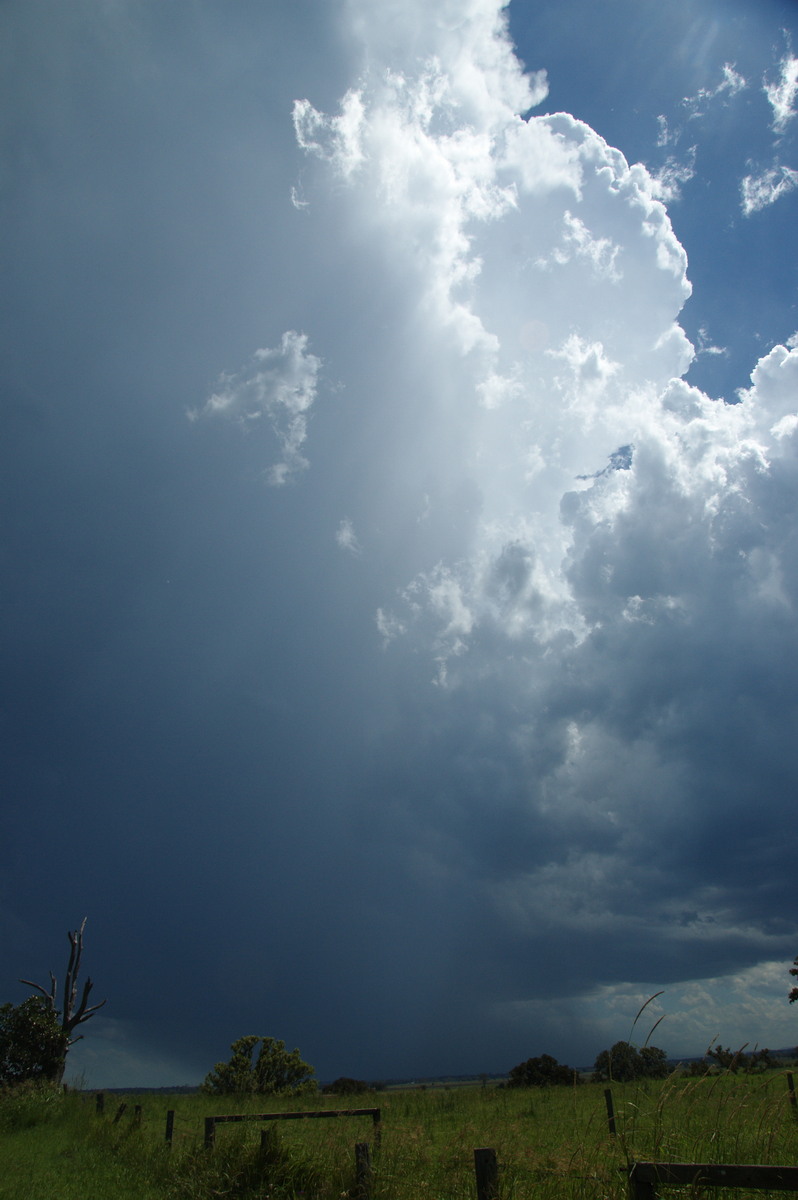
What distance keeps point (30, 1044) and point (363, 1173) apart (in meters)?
34.6

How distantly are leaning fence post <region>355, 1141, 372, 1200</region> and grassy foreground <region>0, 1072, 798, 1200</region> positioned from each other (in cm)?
16

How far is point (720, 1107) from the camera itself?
4.74 m

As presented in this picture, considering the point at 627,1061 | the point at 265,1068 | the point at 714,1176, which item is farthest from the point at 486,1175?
the point at 265,1068

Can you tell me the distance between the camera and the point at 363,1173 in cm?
805

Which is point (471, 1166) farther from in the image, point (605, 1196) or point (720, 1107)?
point (720, 1107)

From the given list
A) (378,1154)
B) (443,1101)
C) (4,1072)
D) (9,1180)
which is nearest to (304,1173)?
(378,1154)

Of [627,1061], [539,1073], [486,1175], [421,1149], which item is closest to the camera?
[486,1175]

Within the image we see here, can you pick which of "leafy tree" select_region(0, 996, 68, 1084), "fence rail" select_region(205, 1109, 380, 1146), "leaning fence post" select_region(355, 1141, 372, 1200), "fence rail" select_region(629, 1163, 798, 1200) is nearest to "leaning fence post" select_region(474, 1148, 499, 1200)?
"fence rail" select_region(629, 1163, 798, 1200)

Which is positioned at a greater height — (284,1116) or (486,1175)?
(486,1175)

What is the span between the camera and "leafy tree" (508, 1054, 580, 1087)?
120 feet

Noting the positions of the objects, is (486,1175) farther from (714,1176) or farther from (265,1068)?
(265,1068)

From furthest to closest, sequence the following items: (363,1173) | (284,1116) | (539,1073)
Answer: (539,1073)
(284,1116)
(363,1173)

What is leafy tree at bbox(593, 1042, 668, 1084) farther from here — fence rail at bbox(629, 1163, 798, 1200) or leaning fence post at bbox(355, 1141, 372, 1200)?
leaning fence post at bbox(355, 1141, 372, 1200)

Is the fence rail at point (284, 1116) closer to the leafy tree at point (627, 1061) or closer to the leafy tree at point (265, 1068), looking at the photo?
the leafy tree at point (627, 1061)
